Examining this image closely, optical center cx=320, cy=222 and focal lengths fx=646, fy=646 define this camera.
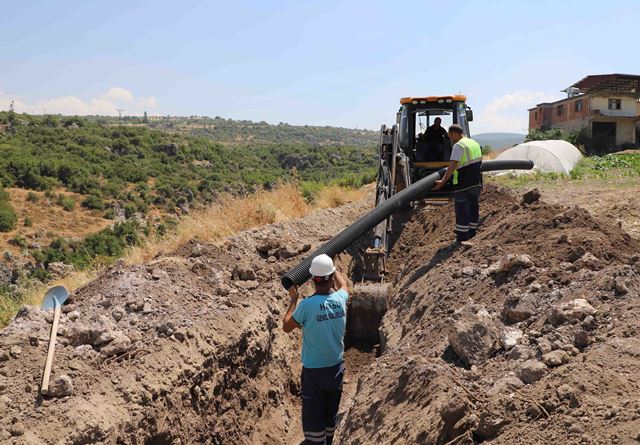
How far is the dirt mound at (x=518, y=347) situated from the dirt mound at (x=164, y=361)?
60.1 inches

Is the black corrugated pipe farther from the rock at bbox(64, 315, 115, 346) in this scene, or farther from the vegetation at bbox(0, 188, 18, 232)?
the vegetation at bbox(0, 188, 18, 232)

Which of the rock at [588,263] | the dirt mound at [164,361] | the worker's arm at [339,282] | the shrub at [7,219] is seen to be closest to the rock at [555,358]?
the worker's arm at [339,282]

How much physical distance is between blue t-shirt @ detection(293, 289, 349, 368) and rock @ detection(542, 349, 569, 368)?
1719mm

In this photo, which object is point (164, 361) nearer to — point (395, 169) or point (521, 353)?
point (521, 353)

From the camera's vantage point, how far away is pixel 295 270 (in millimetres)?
6781

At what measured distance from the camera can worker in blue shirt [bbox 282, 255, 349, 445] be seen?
5.59m

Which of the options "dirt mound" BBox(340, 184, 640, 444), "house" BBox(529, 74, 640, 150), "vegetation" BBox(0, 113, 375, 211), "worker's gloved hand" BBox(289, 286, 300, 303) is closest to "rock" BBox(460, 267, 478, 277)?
"dirt mound" BBox(340, 184, 640, 444)

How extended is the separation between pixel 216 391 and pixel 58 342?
1.83m

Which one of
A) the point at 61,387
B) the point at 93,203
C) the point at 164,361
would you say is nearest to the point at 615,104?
the point at 93,203

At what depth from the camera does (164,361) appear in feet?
21.9

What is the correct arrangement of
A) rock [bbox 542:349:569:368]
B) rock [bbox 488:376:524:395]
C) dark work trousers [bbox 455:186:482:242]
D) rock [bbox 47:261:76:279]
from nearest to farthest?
rock [bbox 488:376:524:395] < rock [bbox 542:349:569:368] < dark work trousers [bbox 455:186:482:242] < rock [bbox 47:261:76:279]

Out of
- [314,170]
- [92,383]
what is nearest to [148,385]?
[92,383]

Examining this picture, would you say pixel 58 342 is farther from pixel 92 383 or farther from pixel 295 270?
pixel 295 270

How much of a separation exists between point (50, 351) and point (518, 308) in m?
4.42
